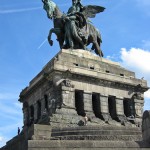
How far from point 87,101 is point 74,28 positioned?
7.69m

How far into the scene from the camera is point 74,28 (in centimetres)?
3434

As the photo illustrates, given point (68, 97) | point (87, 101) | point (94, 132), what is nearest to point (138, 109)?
point (87, 101)

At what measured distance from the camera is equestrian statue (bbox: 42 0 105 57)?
113 ft

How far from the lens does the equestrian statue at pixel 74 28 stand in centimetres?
3459

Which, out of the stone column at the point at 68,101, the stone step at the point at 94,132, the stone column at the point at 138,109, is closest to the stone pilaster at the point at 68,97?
the stone column at the point at 68,101

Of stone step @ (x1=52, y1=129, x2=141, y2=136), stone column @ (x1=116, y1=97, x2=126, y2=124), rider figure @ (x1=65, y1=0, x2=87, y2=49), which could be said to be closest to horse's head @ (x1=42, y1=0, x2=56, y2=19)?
rider figure @ (x1=65, y1=0, x2=87, y2=49)

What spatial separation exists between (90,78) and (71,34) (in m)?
5.57

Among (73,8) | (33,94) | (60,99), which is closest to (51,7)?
(73,8)

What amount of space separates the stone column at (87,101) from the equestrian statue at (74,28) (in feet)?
18.4

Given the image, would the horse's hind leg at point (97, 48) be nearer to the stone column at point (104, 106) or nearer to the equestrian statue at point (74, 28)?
the equestrian statue at point (74, 28)

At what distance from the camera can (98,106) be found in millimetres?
31047

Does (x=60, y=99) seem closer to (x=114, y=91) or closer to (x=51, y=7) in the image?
(x=114, y=91)

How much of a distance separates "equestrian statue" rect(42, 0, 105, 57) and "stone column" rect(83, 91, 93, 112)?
5.61 metres

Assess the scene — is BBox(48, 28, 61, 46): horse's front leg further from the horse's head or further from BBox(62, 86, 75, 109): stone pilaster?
BBox(62, 86, 75, 109): stone pilaster
